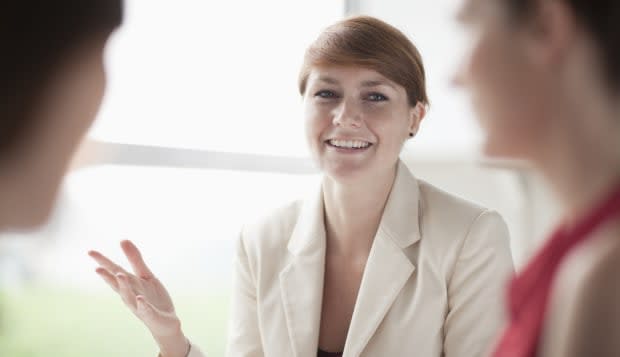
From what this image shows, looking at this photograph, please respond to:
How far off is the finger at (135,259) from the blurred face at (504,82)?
107 cm

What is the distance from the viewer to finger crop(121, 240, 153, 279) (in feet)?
4.68

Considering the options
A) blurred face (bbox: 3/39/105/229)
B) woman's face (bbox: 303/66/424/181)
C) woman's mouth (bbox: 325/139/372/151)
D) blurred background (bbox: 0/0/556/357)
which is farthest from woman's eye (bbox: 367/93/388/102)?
blurred face (bbox: 3/39/105/229)

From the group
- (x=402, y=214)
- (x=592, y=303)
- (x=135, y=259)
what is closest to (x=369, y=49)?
(x=402, y=214)

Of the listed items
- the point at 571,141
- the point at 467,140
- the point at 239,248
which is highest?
the point at 571,141

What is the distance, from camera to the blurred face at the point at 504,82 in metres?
0.48

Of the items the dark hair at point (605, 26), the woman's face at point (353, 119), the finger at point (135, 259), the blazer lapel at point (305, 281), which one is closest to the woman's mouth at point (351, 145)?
the woman's face at point (353, 119)

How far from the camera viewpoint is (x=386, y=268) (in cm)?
163

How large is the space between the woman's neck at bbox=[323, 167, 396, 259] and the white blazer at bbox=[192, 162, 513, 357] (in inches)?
1.5

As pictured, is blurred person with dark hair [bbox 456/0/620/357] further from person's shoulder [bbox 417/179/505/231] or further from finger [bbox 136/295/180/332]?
person's shoulder [bbox 417/179/505/231]

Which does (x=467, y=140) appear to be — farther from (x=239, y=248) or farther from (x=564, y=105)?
Answer: (x=564, y=105)

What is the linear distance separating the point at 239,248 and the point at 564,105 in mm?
1454

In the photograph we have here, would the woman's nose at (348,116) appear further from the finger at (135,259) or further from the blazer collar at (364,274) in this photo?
the finger at (135,259)

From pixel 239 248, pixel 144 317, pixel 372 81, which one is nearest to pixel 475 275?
pixel 372 81

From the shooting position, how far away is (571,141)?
1.51 feet
